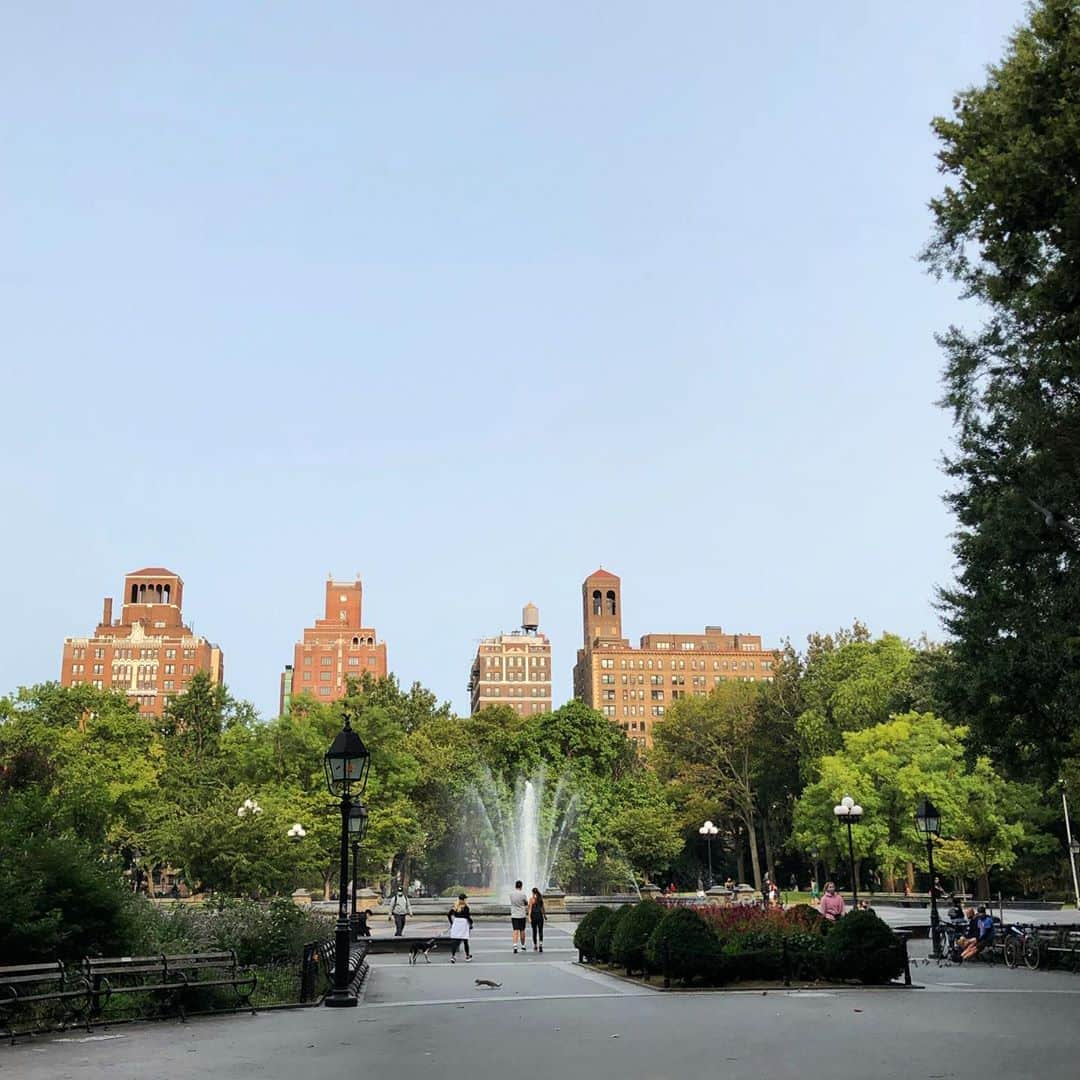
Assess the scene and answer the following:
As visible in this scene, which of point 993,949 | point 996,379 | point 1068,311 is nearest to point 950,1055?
point 1068,311

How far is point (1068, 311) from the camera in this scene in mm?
17625

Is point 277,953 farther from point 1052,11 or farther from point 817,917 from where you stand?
point 1052,11

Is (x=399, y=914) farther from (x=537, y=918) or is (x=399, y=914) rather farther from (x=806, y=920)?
(x=806, y=920)

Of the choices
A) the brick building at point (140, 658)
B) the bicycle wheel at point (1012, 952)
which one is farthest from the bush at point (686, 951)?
the brick building at point (140, 658)

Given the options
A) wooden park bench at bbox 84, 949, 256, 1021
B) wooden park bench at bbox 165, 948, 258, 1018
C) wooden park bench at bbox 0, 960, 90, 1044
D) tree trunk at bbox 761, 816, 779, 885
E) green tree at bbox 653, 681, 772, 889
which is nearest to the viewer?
wooden park bench at bbox 0, 960, 90, 1044

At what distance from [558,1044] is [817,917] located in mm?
10346

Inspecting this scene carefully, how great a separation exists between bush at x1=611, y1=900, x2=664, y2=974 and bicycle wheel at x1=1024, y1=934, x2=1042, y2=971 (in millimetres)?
8231

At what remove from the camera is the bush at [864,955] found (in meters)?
18.0

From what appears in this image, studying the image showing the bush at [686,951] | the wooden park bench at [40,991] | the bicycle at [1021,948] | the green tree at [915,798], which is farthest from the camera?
the green tree at [915,798]

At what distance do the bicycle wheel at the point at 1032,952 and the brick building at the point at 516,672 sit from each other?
148450 mm

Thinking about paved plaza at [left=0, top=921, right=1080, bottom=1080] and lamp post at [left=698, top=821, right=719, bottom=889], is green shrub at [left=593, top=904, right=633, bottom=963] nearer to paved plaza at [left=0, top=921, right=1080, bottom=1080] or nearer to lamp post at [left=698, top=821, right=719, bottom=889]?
paved plaza at [left=0, top=921, right=1080, bottom=1080]

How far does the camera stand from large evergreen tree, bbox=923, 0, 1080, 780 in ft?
55.8

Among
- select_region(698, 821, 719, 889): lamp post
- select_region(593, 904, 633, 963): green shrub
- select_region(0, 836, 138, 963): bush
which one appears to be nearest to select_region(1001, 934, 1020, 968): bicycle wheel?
select_region(593, 904, 633, 963): green shrub

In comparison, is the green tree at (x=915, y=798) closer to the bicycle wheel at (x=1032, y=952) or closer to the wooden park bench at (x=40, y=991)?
the bicycle wheel at (x=1032, y=952)
